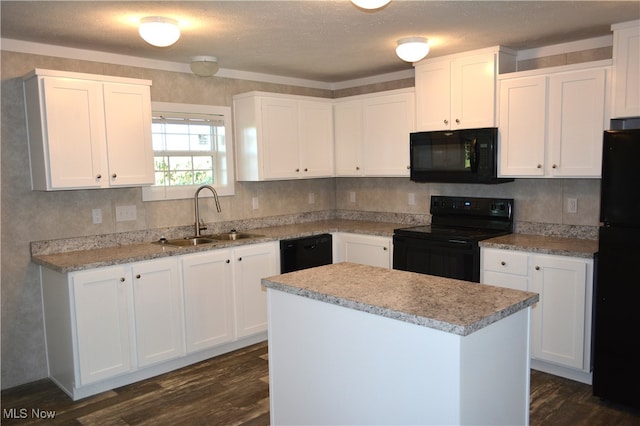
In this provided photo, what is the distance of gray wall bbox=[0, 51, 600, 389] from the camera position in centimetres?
344

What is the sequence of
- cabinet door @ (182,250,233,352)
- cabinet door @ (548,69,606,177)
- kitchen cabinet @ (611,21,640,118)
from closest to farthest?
kitchen cabinet @ (611,21,640,118)
cabinet door @ (548,69,606,177)
cabinet door @ (182,250,233,352)

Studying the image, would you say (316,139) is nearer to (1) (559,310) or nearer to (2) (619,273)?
(1) (559,310)

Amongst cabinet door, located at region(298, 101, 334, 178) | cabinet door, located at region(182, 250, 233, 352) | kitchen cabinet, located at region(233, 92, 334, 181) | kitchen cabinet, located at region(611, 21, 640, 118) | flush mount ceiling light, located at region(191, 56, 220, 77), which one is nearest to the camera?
kitchen cabinet, located at region(611, 21, 640, 118)

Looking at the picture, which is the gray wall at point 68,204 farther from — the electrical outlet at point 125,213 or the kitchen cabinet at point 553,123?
the kitchen cabinet at point 553,123

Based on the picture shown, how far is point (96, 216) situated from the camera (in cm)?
381

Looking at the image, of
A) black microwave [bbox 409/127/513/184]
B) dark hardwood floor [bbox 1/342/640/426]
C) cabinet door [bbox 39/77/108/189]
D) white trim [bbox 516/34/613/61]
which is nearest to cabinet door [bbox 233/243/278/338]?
dark hardwood floor [bbox 1/342/640/426]

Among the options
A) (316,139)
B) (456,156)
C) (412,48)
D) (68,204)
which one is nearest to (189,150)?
(68,204)

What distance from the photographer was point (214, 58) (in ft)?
13.3

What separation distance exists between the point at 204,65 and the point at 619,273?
330 centimetres

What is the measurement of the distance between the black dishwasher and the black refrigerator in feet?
7.54

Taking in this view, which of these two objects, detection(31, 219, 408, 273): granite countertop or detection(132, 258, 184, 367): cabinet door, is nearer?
detection(31, 219, 408, 273): granite countertop

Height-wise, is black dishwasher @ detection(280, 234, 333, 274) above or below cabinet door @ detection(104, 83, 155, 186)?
below

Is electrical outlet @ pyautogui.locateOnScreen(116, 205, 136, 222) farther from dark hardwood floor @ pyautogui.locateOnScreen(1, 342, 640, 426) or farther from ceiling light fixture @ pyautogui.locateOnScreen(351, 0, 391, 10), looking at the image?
ceiling light fixture @ pyautogui.locateOnScreen(351, 0, 391, 10)

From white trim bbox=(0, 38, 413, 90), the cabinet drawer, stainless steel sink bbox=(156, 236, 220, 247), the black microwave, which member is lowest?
the cabinet drawer
